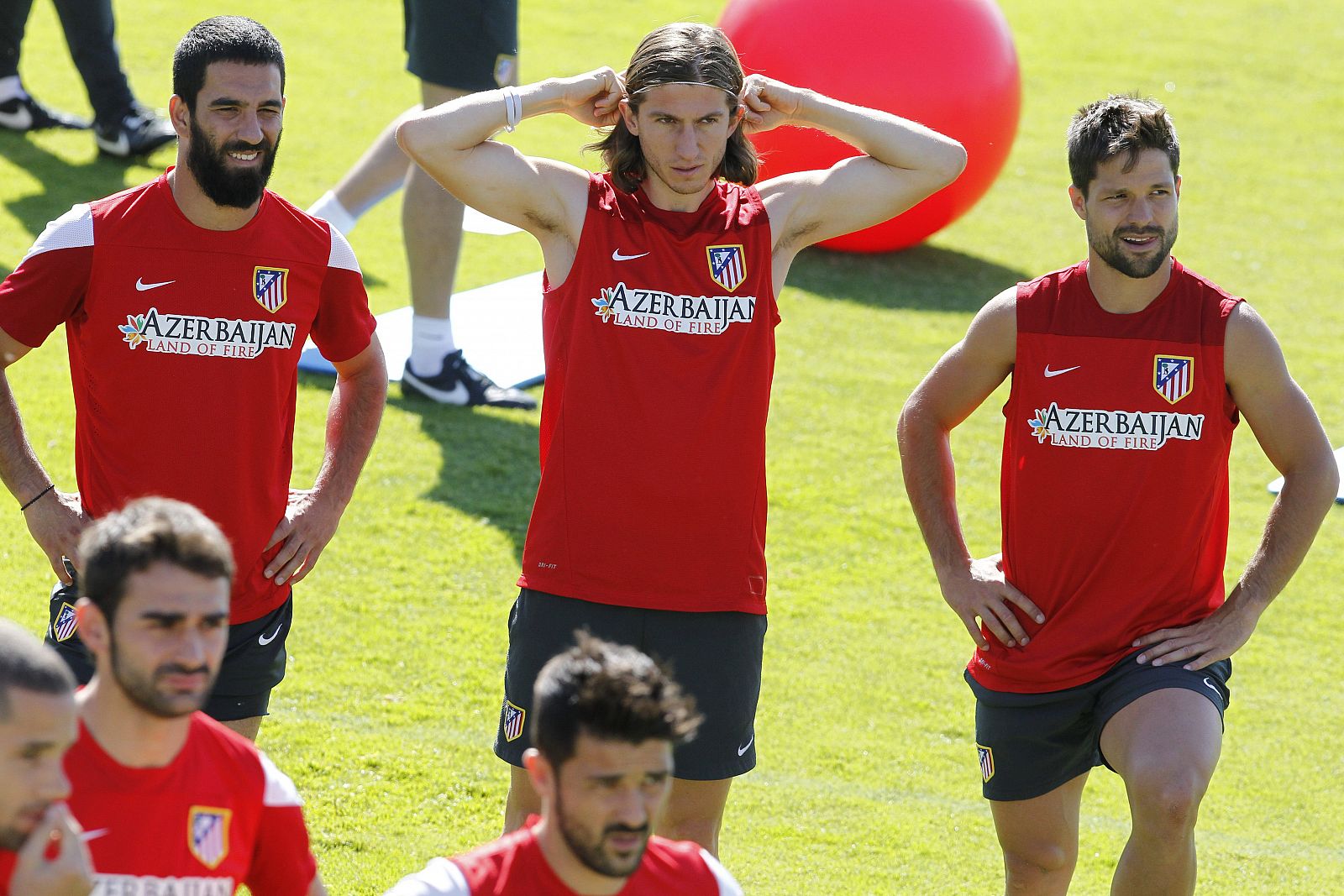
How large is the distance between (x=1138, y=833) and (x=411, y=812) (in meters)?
2.41

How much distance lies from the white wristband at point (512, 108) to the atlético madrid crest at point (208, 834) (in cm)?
214

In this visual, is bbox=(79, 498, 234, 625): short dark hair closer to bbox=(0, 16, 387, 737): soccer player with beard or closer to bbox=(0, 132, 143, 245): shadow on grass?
bbox=(0, 16, 387, 737): soccer player with beard

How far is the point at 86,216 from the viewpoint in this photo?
14.0ft

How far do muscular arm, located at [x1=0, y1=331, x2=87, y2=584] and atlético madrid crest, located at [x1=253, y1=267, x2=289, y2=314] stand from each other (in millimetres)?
610

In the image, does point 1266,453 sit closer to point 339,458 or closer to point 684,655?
point 684,655

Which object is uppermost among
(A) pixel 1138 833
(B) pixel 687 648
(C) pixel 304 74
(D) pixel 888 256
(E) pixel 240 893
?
(C) pixel 304 74

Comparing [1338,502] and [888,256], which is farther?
[888,256]

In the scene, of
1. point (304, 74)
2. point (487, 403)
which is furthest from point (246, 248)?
point (304, 74)

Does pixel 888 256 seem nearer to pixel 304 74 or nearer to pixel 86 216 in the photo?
pixel 304 74

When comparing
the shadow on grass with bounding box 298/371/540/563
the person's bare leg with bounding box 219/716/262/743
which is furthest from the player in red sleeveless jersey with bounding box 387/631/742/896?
the shadow on grass with bounding box 298/371/540/563

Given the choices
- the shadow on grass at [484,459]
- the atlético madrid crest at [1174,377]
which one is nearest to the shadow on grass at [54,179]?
the shadow on grass at [484,459]

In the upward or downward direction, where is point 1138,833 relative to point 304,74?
downward

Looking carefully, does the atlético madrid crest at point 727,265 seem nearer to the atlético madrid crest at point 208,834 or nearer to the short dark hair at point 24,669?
the atlético madrid crest at point 208,834

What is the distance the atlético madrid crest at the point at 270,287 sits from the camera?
171 inches
